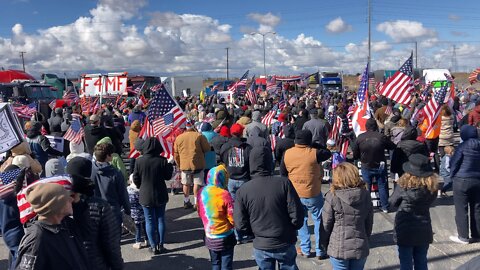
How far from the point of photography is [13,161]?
4852 millimetres

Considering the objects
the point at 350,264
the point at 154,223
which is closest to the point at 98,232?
the point at 350,264

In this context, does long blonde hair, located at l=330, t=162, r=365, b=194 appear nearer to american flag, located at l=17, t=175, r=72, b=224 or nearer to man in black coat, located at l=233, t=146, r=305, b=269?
man in black coat, located at l=233, t=146, r=305, b=269

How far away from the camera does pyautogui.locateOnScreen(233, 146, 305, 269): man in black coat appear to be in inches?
154

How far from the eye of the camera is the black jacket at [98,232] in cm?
319

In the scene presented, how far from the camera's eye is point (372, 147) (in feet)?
23.1

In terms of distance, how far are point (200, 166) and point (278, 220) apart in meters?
3.84

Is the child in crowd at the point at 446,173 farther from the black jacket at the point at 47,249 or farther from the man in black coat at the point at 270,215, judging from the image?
the black jacket at the point at 47,249

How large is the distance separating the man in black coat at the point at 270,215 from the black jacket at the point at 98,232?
47.4 inches

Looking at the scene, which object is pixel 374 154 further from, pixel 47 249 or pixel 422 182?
pixel 47 249

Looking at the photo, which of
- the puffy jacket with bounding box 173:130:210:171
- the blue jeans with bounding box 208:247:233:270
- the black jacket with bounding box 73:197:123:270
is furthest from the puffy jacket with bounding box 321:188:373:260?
the puffy jacket with bounding box 173:130:210:171

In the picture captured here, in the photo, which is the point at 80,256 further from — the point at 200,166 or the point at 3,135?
the point at 200,166

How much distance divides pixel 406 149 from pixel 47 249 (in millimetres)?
5837

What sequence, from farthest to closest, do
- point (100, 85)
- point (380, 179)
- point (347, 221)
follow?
point (100, 85) < point (380, 179) < point (347, 221)

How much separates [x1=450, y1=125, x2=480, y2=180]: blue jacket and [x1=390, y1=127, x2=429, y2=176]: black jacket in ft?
2.53
